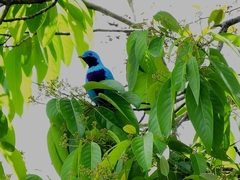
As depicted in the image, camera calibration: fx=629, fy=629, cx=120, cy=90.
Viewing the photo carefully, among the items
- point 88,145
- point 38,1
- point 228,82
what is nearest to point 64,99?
point 88,145

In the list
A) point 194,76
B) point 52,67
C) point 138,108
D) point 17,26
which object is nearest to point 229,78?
point 194,76

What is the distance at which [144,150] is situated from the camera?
1862mm

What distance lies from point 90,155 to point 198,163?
0.34m

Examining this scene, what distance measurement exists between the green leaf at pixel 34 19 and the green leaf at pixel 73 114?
0.33 m

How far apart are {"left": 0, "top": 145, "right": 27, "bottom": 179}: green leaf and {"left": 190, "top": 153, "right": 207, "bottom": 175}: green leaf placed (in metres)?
0.63

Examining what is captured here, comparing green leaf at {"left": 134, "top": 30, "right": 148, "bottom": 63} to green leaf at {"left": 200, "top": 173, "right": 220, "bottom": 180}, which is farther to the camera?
green leaf at {"left": 134, "top": 30, "right": 148, "bottom": 63}

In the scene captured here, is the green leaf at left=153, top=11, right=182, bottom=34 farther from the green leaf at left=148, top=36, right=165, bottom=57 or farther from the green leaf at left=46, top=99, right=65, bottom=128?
the green leaf at left=46, top=99, right=65, bottom=128

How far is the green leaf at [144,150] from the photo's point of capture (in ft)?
5.98

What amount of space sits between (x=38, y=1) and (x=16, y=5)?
156 millimetres

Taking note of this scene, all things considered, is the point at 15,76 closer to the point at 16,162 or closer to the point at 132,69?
the point at 16,162

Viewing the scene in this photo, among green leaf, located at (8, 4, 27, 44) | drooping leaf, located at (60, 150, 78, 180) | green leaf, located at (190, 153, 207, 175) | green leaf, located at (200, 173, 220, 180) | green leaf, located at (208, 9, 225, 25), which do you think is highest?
green leaf, located at (8, 4, 27, 44)

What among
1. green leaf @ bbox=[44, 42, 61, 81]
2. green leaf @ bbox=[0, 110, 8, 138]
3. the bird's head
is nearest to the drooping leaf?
green leaf @ bbox=[0, 110, 8, 138]

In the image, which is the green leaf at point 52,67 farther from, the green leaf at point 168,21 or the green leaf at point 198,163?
the green leaf at point 198,163

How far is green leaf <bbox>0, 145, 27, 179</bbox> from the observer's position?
226 centimetres
